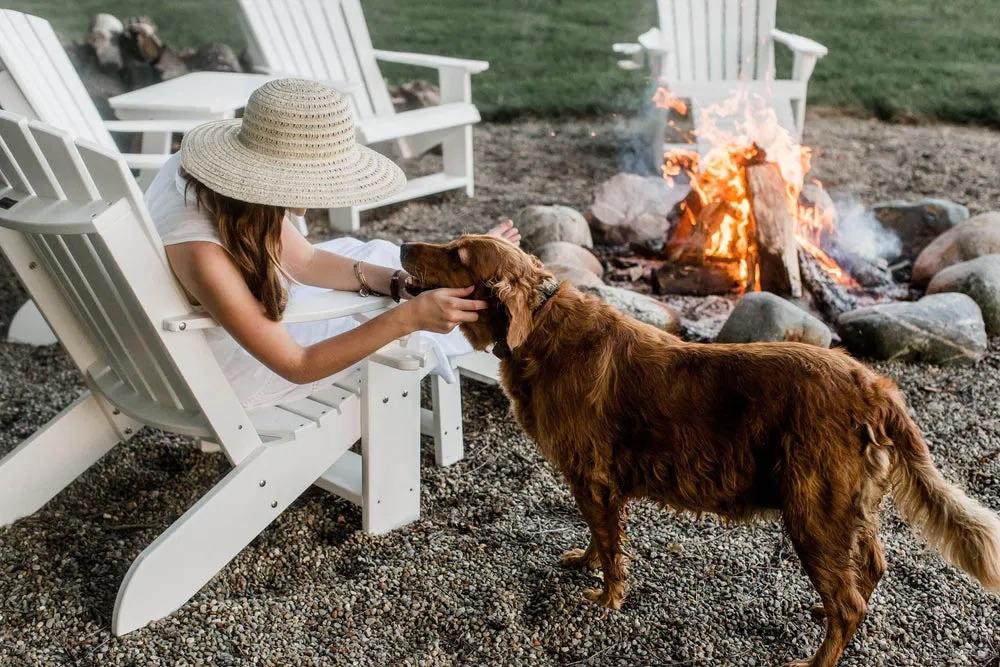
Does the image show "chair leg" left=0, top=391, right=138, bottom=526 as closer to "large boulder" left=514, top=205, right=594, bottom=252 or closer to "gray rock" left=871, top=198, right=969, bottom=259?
"large boulder" left=514, top=205, right=594, bottom=252

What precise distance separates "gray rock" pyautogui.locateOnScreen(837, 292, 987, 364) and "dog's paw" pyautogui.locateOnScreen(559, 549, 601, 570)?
2.08m

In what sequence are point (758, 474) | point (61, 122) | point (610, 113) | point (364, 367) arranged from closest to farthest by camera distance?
1. point (758, 474)
2. point (364, 367)
3. point (61, 122)
4. point (610, 113)

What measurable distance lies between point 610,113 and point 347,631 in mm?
6786

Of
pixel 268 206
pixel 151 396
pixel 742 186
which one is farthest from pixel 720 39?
pixel 151 396

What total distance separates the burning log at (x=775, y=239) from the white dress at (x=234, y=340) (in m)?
2.17

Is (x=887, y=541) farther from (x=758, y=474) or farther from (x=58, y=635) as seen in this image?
(x=58, y=635)

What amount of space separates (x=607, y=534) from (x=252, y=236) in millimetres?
1325

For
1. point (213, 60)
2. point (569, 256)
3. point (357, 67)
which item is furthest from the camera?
point (213, 60)

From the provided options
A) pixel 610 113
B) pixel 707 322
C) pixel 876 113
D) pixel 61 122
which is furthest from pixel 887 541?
pixel 876 113

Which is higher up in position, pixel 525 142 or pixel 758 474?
pixel 758 474

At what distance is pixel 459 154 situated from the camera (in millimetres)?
6207

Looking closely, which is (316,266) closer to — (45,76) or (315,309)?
(315,309)

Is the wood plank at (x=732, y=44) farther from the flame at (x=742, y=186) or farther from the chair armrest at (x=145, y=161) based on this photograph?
the chair armrest at (x=145, y=161)

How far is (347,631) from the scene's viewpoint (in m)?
2.57
